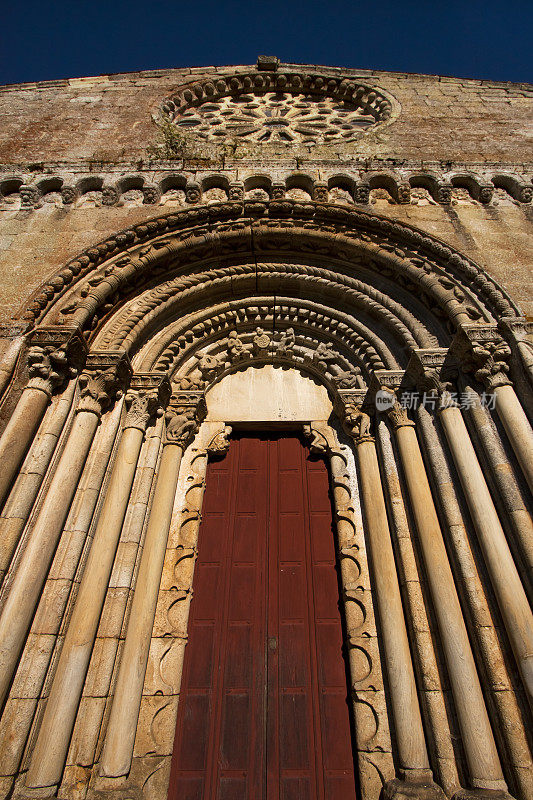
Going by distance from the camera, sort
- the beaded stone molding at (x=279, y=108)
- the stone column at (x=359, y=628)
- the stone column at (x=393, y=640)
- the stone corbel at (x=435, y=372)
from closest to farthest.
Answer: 1. the stone column at (x=393, y=640)
2. the stone column at (x=359, y=628)
3. the stone corbel at (x=435, y=372)
4. the beaded stone molding at (x=279, y=108)

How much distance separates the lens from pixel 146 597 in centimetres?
388

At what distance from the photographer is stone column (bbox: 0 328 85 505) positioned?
386 centimetres

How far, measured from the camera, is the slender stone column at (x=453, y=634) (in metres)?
3.05

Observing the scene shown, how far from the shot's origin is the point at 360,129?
28.1 ft

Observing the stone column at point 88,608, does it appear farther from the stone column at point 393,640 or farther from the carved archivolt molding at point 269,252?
the stone column at point 393,640

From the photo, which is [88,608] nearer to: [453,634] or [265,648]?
[265,648]

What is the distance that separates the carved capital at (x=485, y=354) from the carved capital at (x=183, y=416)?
2.86 meters

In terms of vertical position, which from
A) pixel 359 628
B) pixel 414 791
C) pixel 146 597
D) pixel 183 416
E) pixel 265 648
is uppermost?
pixel 183 416

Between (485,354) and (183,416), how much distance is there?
3181 millimetres

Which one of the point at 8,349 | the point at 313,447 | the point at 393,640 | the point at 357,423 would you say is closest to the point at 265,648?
the point at 393,640

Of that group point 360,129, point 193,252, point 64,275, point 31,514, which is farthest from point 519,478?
point 360,129

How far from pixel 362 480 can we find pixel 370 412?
0.84m

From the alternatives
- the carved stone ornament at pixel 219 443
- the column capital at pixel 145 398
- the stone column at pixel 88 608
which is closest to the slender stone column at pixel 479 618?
the carved stone ornament at pixel 219 443

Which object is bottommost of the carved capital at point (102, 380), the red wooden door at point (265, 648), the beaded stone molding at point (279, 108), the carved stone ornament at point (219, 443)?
the red wooden door at point (265, 648)
